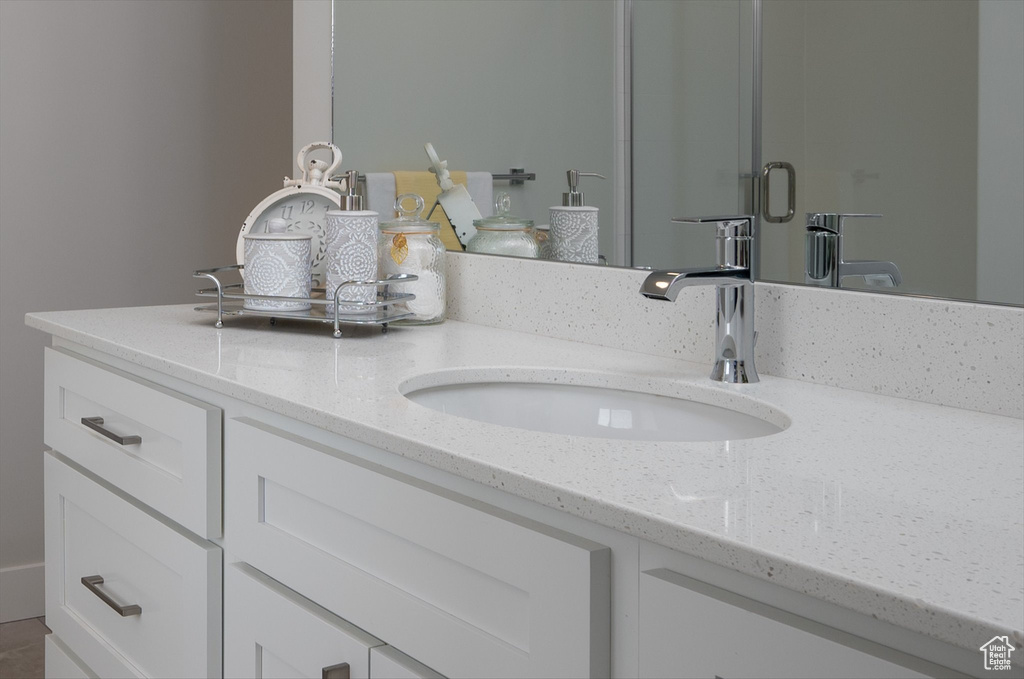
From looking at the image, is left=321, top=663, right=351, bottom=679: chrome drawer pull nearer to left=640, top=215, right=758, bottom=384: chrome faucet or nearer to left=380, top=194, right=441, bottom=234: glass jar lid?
left=640, top=215, right=758, bottom=384: chrome faucet

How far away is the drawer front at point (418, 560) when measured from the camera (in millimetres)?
717

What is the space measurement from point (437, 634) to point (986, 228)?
612 millimetres

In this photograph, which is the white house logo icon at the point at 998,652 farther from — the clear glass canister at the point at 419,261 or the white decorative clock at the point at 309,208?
the white decorative clock at the point at 309,208

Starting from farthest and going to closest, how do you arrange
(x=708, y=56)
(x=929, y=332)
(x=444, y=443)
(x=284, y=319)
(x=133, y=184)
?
(x=133, y=184)
(x=284, y=319)
(x=708, y=56)
(x=929, y=332)
(x=444, y=443)

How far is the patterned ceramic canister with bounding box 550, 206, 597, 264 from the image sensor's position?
56.4 inches

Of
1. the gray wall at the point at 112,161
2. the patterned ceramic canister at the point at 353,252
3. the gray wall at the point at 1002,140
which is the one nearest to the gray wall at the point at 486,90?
the patterned ceramic canister at the point at 353,252

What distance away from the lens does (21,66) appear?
2.58 meters

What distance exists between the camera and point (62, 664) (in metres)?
1.59

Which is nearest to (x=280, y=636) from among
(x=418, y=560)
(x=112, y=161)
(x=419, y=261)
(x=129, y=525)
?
(x=418, y=560)

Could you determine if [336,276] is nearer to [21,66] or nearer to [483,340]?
[483,340]

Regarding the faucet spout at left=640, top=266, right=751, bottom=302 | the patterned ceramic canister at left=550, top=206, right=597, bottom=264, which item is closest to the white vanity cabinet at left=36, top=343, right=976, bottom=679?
the faucet spout at left=640, top=266, right=751, bottom=302

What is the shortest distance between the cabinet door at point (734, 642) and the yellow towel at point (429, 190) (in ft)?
3.51

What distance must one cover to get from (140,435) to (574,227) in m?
0.66

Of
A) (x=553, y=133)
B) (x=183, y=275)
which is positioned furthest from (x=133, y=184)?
(x=553, y=133)
